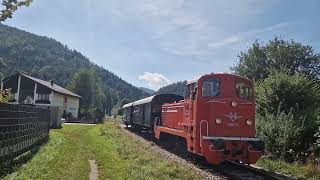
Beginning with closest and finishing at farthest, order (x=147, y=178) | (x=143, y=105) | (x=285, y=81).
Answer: (x=147, y=178)
(x=285, y=81)
(x=143, y=105)

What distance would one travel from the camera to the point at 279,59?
61000 millimetres

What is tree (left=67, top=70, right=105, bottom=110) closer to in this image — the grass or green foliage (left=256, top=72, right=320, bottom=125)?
green foliage (left=256, top=72, right=320, bottom=125)

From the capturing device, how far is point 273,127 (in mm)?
19406

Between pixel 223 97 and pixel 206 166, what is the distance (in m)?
2.79

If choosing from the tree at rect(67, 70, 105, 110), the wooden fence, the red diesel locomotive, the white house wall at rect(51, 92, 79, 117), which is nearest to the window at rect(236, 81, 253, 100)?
the red diesel locomotive

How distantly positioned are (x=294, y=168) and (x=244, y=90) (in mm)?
3548

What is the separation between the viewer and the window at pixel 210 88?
54.6 ft

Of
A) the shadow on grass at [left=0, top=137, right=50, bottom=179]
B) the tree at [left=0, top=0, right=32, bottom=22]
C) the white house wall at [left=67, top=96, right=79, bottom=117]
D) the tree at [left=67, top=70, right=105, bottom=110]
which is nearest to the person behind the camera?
the tree at [left=0, top=0, right=32, bottom=22]

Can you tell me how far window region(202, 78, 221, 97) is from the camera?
16.6 m

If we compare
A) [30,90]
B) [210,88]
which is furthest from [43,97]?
[210,88]

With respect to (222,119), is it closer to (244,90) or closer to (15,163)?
(244,90)

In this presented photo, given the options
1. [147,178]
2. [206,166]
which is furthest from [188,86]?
[147,178]

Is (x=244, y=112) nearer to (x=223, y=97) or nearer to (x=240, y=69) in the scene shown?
(x=223, y=97)

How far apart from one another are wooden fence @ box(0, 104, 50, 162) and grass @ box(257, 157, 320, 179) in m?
9.44
